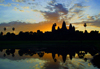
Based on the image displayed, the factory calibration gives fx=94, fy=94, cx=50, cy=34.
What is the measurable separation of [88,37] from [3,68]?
9579 centimetres

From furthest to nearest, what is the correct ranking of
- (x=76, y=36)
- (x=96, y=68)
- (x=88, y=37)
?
1. (x=88, y=37)
2. (x=76, y=36)
3. (x=96, y=68)

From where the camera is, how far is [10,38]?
110m

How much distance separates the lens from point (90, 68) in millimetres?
13125

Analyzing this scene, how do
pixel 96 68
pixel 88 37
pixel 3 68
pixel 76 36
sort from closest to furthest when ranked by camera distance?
pixel 96 68, pixel 3 68, pixel 76 36, pixel 88 37

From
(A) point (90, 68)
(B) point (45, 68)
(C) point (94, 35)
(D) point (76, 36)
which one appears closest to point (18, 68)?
(B) point (45, 68)

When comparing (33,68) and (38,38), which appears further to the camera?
(38,38)

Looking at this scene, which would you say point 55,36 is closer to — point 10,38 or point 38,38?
point 38,38

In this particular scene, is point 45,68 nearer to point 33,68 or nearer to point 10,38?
point 33,68

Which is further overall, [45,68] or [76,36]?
[76,36]

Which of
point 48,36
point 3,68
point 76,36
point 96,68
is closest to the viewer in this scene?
point 96,68

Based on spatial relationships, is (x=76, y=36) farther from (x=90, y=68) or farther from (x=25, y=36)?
Answer: (x=90, y=68)

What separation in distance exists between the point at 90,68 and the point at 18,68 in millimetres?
10279

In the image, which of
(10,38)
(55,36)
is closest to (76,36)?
(55,36)

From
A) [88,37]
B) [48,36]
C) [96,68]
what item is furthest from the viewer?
[48,36]
